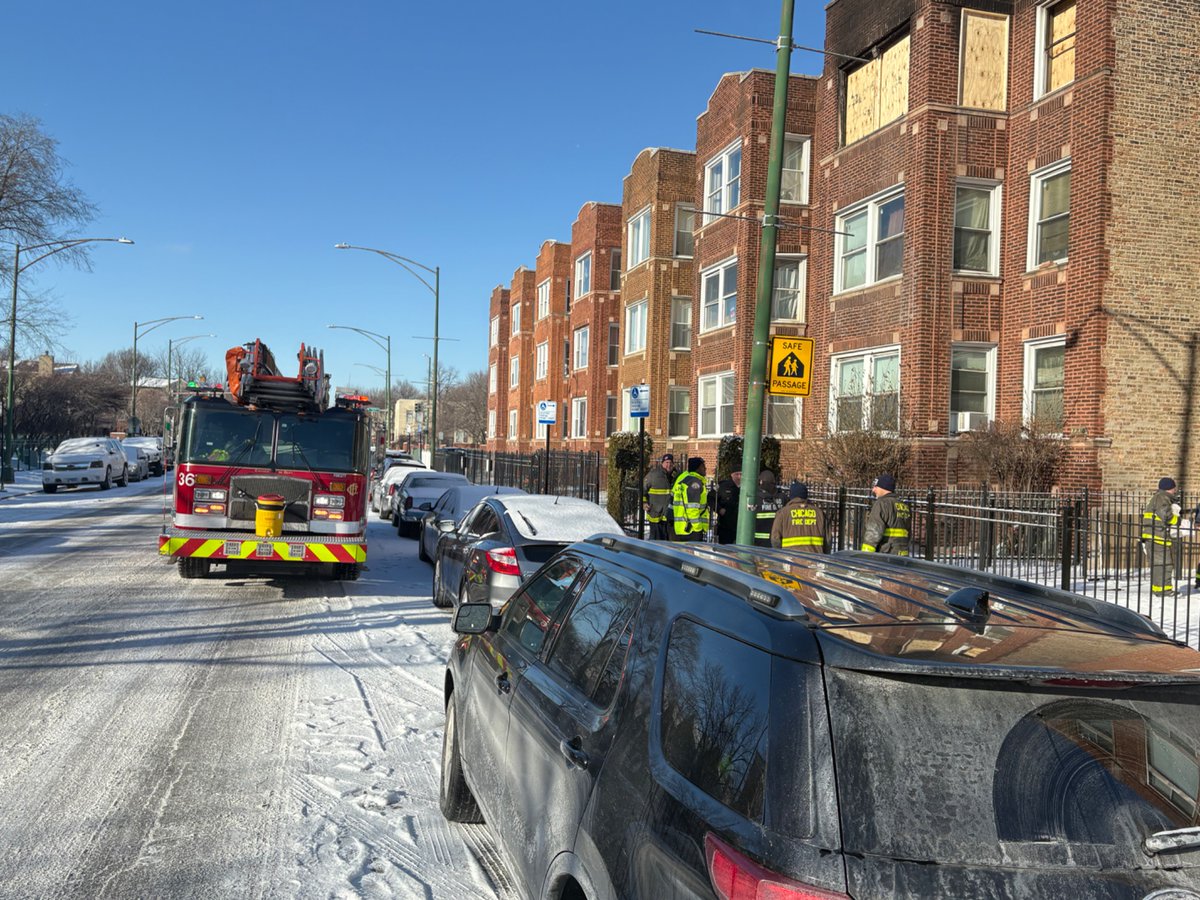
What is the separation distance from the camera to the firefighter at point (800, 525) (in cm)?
1053

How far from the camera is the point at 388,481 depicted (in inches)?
1030

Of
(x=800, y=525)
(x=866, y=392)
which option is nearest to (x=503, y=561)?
(x=800, y=525)

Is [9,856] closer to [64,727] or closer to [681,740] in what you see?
[64,727]

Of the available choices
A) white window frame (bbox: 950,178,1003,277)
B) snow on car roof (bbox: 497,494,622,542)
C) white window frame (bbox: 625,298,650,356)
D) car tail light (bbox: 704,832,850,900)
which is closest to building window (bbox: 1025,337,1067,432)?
white window frame (bbox: 950,178,1003,277)

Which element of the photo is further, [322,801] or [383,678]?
[383,678]

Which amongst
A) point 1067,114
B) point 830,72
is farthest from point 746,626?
point 830,72

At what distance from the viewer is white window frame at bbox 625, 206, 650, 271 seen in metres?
32.8

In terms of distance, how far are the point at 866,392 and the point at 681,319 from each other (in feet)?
40.8

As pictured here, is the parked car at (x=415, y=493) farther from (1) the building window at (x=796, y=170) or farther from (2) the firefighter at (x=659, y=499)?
(1) the building window at (x=796, y=170)

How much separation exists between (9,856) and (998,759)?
444 centimetres

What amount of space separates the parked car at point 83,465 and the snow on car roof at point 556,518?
28922 mm

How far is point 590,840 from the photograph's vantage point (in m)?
2.91

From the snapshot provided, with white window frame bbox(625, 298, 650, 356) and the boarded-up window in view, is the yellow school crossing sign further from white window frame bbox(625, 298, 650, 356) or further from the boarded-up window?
white window frame bbox(625, 298, 650, 356)

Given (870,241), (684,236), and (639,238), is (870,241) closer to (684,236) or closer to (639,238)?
(684,236)
